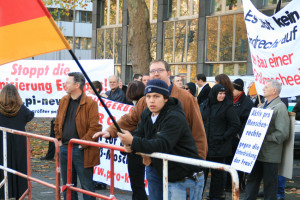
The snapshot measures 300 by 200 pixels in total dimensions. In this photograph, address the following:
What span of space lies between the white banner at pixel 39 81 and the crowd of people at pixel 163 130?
3382mm

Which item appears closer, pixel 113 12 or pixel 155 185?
pixel 155 185

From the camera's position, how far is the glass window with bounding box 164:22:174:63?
25984mm

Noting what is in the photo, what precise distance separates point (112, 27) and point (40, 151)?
20.1 meters

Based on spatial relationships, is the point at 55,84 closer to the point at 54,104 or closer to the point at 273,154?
the point at 54,104

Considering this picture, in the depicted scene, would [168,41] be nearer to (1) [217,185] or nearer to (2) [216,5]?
(2) [216,5]

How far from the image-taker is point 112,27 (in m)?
31.7

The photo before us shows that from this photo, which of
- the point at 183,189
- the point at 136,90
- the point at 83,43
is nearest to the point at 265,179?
the point at 136,90

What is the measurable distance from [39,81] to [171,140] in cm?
883

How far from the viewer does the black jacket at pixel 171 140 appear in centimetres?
402

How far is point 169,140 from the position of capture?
4020 mm

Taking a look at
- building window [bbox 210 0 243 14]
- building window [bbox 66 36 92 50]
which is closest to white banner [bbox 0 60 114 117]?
building window [bbox 210 0 243 14]

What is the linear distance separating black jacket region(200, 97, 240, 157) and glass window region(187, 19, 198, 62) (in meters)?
17.2

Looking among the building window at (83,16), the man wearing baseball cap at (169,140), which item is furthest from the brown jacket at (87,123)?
the building window at (83,16)

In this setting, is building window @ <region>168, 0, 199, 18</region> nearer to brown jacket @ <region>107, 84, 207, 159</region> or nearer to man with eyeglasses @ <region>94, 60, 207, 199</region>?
man with eyeglasses @ <region>94, 60, 207, 199</region>
